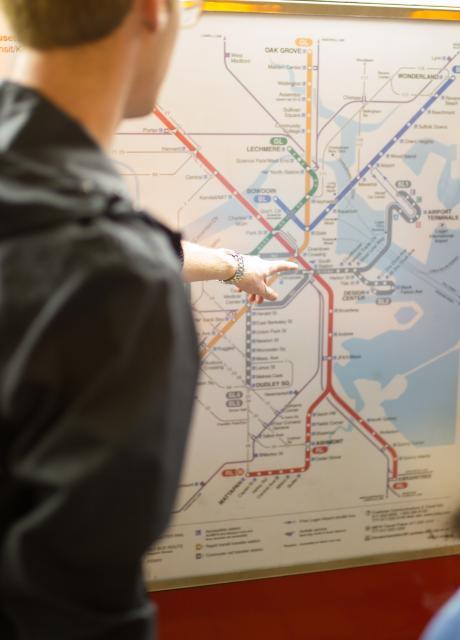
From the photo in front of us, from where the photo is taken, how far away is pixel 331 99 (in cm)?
168

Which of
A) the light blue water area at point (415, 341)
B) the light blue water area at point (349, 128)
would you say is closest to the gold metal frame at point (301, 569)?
the light blue water area at point (415, 341)

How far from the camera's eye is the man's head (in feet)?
2.36

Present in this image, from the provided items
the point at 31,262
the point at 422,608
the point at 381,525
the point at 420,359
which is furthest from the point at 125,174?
the point at 422,608

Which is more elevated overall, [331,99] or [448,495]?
[331,99]

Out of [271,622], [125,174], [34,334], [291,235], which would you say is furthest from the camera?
[271,622]

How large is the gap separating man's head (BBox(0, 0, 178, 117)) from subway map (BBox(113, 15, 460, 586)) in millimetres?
818

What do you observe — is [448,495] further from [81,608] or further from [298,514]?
[81,608]

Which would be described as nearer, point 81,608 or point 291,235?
point 81,608

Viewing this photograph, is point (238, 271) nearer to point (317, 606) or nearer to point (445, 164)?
point (445, 164)

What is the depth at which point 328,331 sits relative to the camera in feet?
5.91

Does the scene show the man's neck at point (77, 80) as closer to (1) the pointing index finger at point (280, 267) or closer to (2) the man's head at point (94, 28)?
(2) the man's head at point (94, 28)

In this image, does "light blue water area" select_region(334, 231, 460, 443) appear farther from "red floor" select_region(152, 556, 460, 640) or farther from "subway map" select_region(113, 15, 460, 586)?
"red floor" select_region(152, 556, 460, 640)

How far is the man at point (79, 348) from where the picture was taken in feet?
2.08

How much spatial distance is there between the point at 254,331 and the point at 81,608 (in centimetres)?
112
